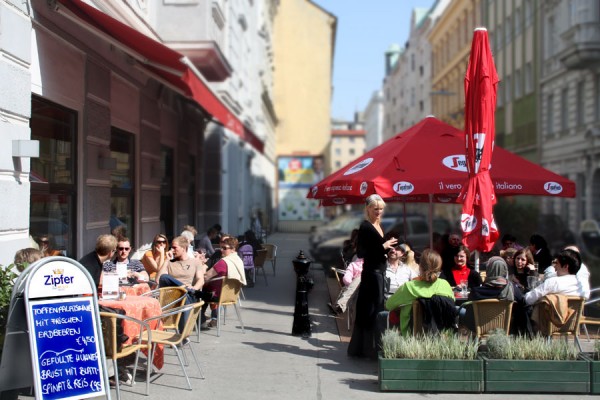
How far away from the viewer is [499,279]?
7910 mm

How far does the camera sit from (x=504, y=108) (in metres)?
42.5

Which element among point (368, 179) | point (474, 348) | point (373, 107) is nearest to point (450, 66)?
point (368, 179)

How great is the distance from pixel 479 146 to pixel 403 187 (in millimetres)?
1822

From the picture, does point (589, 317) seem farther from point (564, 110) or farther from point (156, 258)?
point (564, 110)

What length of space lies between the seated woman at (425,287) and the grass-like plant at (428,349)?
2.01 ft

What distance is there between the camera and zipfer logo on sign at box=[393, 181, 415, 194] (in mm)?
10188

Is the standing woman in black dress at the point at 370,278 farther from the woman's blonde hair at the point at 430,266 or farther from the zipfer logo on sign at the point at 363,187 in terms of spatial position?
the zipfer logo on sign at the point at 363,187

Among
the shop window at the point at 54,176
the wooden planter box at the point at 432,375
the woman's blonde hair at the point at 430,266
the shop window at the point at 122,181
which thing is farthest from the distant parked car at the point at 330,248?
the wooden planter box at the point at 432,375

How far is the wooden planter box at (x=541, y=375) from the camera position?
6.66 meters

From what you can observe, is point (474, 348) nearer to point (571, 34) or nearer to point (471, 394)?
point (471, 394)

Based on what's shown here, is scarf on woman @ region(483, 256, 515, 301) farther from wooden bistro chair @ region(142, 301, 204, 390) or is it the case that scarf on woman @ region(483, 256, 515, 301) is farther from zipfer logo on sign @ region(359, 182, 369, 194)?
wooden bistro chair @ region(142, 301, 204, 390)

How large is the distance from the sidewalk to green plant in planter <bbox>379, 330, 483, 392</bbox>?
0.28 ft

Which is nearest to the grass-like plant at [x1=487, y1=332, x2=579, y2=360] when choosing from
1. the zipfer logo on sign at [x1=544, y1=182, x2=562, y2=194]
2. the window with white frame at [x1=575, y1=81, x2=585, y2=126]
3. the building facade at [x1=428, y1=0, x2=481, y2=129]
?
the zipfer logo on sign at [x1=544, y1=182, x2=562, y2=194]

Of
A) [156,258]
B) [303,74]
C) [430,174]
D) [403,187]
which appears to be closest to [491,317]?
[403,187]
